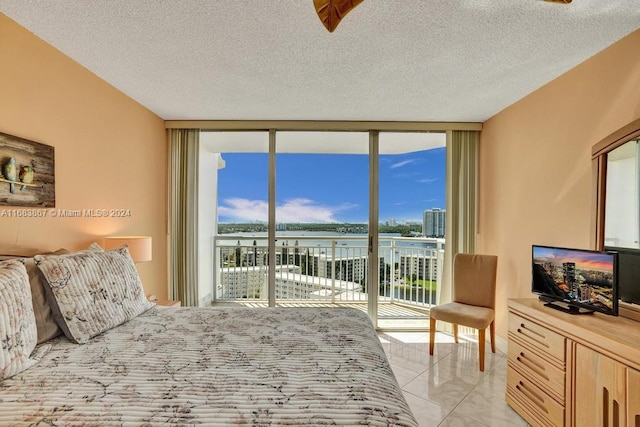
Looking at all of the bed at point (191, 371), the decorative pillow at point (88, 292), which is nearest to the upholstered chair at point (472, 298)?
the bed at point (191, 371)

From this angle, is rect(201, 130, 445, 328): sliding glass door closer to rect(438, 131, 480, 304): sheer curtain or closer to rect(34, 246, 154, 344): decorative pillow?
rect(438, 131, 480, 304): sheer curtain

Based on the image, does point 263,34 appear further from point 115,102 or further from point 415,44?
point 115,102

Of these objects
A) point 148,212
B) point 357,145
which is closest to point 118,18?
point 148,212

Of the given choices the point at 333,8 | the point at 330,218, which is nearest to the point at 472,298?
the point at 330,218

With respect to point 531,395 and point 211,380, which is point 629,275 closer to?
point 531,395

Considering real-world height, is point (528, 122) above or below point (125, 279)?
Result: above

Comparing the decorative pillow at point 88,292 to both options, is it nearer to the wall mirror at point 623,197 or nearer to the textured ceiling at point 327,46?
the textured ceiling at point 327,46

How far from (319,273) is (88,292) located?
10.5 ft

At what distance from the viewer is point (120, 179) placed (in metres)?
2.81

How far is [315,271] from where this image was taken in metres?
4.56

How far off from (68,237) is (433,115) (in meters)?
3.54

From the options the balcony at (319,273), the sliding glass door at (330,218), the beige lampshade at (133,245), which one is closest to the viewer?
the beige lampshade at (133,245)

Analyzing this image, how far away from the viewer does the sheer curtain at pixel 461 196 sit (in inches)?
141

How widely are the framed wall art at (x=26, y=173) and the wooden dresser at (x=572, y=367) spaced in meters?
3.34
